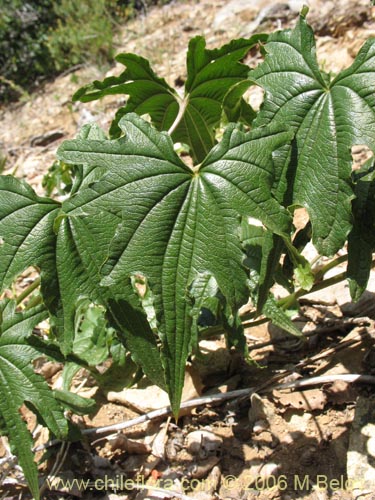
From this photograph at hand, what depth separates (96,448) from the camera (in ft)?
7.34

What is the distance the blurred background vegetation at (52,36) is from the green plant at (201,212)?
17.5 feet

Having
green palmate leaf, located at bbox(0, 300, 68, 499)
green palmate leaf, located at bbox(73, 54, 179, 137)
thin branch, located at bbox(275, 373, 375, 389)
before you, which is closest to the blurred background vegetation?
green palmate leaf, located at bbox(73, 54, 179, 137)

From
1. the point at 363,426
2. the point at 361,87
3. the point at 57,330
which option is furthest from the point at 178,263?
the point at 363,426

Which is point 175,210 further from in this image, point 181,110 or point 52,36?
point 52,36

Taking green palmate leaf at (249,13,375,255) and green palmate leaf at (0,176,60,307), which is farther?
green palmate leaf at (0,176,60,307)

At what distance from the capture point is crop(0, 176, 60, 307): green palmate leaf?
1.68m

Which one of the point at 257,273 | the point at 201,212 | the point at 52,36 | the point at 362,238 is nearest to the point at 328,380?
the point at 257,273

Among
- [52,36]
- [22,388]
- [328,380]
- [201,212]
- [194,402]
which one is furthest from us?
[52,36]

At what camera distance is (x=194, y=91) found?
6.92 ft

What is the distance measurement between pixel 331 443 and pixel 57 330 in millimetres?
998

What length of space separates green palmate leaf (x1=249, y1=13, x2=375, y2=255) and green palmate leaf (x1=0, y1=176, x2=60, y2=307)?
68cm

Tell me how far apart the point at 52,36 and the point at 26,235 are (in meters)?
6.54

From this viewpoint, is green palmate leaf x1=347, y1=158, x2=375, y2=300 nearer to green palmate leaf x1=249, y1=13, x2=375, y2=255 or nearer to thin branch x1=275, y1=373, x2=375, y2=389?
green palmate leaf x1=249, y1=13, x2=375, y2=255

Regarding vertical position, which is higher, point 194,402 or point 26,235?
point 26,235
